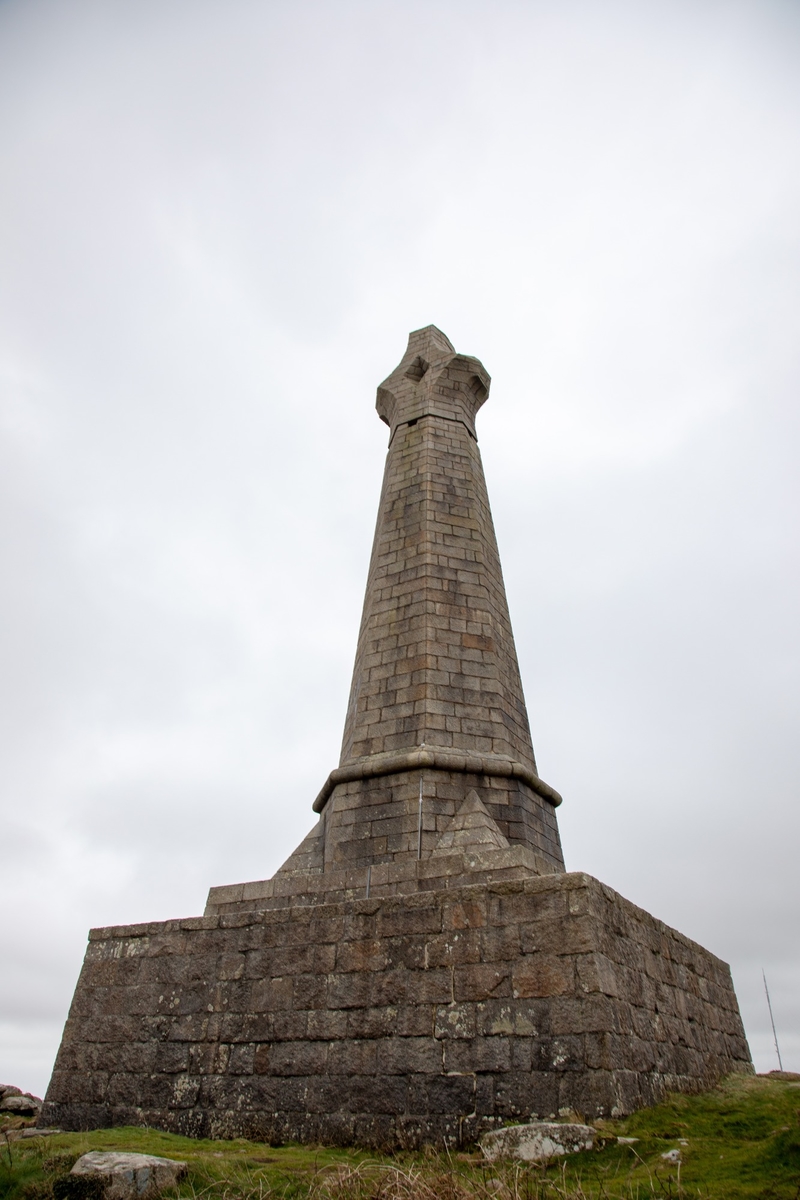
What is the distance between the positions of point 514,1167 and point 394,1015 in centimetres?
171

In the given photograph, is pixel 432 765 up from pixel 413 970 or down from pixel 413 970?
up

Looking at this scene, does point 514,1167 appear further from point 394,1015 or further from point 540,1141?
point 394,1015

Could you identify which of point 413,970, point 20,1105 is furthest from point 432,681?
point 20,1105

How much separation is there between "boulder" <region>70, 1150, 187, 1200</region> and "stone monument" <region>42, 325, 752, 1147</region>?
1631 millimetres

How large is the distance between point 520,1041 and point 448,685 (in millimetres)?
4262

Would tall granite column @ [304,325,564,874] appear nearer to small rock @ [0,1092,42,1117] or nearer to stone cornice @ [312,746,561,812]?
stone cornice @ [312,746,561,812]

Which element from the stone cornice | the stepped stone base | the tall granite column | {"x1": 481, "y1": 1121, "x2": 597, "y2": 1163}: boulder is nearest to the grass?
{"x1": 481, "y1": 1121, "x2": 597, "y2": 1163}: boulder

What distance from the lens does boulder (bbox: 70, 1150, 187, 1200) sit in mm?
4008

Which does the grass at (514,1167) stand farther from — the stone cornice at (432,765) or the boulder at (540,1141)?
the stone cornice at (432,765)

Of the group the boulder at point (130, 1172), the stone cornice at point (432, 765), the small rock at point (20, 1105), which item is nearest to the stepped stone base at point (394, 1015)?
the stone cornice at point (432, 765)

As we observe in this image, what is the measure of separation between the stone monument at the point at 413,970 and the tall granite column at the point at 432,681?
30 millimetres

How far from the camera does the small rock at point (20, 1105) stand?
885cm

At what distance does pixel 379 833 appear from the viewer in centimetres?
816

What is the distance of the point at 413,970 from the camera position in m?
5.93
